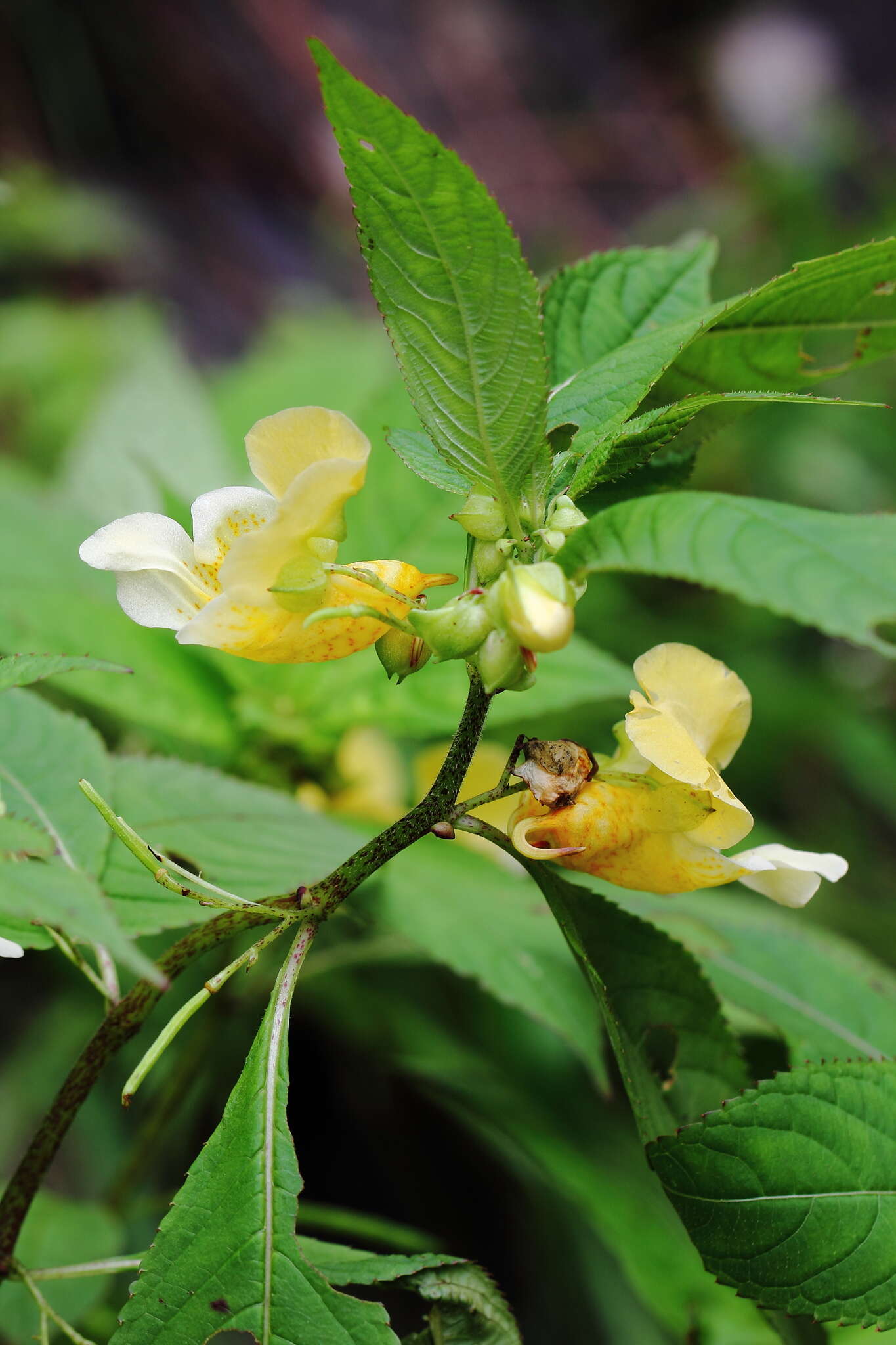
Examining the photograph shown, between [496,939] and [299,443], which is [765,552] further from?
[496,939]

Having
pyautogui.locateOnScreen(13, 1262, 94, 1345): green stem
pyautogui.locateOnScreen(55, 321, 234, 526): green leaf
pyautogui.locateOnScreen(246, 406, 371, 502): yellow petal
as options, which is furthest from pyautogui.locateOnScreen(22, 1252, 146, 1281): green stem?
pyautogui.locateOnScreen(55, 321, 234, 526): green leaf

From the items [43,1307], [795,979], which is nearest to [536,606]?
[43,1307]

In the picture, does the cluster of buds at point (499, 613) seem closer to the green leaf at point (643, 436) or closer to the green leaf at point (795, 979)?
the green leaf at point (643, 436)

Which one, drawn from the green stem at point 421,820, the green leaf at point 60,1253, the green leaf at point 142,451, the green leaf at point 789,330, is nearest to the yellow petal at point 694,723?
A: the green stem at point 421,820

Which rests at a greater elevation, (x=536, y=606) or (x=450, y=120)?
(x=450, y=120)

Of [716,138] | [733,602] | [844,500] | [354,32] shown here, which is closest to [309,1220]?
[733,602]

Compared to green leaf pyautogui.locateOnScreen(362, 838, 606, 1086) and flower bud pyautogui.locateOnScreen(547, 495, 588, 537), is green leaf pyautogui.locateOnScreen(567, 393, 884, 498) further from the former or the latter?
green leaf pyautogui.locateOnScreen(362, 838, 606, 1086)

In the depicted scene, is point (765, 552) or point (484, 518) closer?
point (484, 518)
